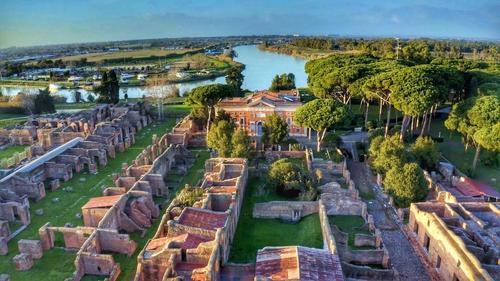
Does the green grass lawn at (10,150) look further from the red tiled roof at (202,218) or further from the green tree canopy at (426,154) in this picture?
the green tree canopy at (426,154)

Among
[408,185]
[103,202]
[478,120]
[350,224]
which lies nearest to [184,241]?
[103,202]

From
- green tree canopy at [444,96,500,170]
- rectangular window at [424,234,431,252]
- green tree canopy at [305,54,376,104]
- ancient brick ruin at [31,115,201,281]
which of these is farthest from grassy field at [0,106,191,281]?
green tree canopy at [444,96,500,170]

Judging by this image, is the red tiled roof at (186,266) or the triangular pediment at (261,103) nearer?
the red tiled roof at (186,266)

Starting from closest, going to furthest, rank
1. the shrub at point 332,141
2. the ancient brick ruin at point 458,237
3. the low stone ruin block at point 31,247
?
the ancient brick ruin at point 458,237 < the low stone ruin block at point 31,247 < the shrub at point 332,141

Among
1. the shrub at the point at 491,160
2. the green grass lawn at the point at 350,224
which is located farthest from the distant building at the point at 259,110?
the green grass lawn at the point at 350,224

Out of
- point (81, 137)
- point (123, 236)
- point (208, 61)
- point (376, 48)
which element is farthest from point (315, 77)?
point (208, 61)

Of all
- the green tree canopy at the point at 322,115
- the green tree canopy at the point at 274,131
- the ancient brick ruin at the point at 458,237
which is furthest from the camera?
the green tree canopy at the point at 274,131
